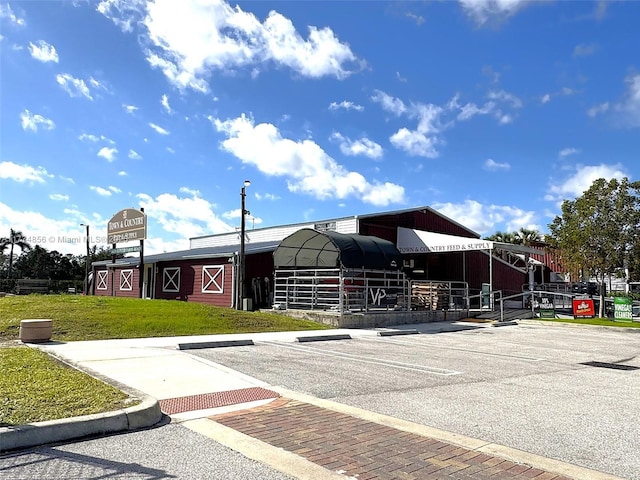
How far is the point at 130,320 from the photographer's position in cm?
1648

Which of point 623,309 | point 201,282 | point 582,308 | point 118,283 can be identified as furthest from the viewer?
point 118,283

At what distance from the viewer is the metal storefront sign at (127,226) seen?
104 ft

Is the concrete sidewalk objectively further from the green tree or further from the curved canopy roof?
the green tree

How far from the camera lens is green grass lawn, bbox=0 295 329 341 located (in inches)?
587

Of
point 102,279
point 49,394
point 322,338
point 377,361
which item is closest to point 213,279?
point 322,338

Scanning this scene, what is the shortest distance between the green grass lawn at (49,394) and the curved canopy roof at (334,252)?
13338 millimetres

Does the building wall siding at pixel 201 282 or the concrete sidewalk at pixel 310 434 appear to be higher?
the building wall siding at pixel 201 282

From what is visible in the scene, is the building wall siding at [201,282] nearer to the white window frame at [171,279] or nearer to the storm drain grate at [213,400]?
the white window frame at [171,279]

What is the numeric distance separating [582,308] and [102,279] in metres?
33.5

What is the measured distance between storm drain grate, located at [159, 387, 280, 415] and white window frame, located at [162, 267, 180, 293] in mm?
23046

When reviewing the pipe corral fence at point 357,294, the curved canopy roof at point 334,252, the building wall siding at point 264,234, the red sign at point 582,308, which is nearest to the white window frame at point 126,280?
the building wall siding at point 264,234

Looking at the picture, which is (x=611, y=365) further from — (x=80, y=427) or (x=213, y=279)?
(x=213, y=279)

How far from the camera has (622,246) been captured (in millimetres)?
23609

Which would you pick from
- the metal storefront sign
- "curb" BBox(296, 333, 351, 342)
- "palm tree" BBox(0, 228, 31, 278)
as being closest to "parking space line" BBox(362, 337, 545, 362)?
"curb" BBox(296, 333, 351, 342)
